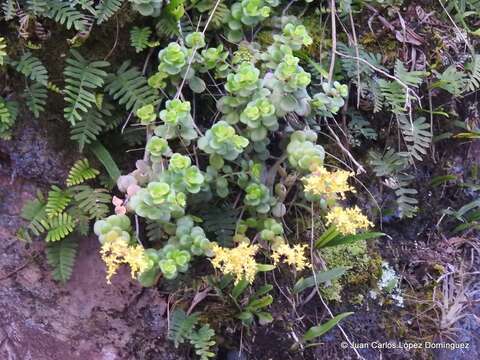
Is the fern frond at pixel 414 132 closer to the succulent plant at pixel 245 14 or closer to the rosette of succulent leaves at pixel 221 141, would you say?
the rosette of succulent leaves at pixel 221 141

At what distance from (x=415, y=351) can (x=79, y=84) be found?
1990 mm

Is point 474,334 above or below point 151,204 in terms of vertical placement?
below

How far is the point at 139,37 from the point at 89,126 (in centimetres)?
42

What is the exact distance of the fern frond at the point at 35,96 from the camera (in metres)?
2.12

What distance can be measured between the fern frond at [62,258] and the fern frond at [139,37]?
847mm

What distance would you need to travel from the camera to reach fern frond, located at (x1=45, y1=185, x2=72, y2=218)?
213 cm

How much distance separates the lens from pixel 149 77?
2.28 m

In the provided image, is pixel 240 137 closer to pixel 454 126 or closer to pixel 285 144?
pixel 285 144

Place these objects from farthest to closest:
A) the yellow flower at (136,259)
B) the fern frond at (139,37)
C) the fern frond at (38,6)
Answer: the fern frond at (139,37), the fern frond at (38,6), the yellow flower at (136,259)

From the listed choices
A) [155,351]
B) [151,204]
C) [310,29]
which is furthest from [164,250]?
[310,29]

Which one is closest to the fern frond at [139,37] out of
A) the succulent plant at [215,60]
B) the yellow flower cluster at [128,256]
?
the succulent plant at [215,60]

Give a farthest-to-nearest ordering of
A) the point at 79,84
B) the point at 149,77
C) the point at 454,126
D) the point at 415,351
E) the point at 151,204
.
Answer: the point at 454,126 < the point at 415,351 < the point at 149,77 < the point at 79,84 < the point at 151,204

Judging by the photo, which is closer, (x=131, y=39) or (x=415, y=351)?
(x=131, y=39)

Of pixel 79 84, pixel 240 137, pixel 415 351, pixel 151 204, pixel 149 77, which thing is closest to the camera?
pixel 151 204
